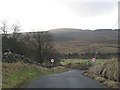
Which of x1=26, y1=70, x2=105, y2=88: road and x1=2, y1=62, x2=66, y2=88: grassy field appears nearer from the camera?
x1=2, y1=62, x2=66, y2=88: grassy field

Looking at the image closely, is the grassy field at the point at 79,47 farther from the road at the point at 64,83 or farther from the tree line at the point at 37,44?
the road at the point at 64,83

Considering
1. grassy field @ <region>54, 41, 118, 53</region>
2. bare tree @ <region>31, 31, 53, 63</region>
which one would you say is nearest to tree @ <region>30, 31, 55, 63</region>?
bare tree @ <region>31, 31, 53, 63</region>

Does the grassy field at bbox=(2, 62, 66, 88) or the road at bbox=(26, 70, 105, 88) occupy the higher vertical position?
the grassy field at bbox=(2, 62, 66, 88)

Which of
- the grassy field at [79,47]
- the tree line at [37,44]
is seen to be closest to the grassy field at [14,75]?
the tree line at [37,44]

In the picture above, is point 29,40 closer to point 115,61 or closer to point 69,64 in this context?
point 69,64

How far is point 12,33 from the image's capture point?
3996 inches

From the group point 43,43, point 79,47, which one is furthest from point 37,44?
point 79,47

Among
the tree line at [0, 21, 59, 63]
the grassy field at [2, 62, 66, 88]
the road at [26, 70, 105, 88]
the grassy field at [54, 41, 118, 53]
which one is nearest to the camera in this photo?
the grassy field at [2, 62, 66, 88]

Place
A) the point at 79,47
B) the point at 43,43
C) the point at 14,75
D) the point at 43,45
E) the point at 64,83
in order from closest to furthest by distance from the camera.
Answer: the point at 64,83 < the point at 14,75 < the point at 43,45 < the point at 43,43 < the point at 79,47

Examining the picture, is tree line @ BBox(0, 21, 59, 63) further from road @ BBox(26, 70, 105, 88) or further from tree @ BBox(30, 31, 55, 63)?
road @ BBox(26, 70, 105, 88)

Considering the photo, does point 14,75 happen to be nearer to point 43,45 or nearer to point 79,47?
point 43,45

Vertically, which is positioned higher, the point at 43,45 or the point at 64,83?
the point at 43,45

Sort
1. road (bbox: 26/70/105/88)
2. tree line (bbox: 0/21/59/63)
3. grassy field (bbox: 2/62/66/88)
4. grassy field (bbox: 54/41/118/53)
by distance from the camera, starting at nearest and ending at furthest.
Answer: grassy field (bbox: 2/62/66/88)
road (bbox: 26/70/105/88)
tree line (bbox: 0/21/59/63)
grassy field (bbox: 54/41/118/53)

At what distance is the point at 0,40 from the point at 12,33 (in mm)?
24378
